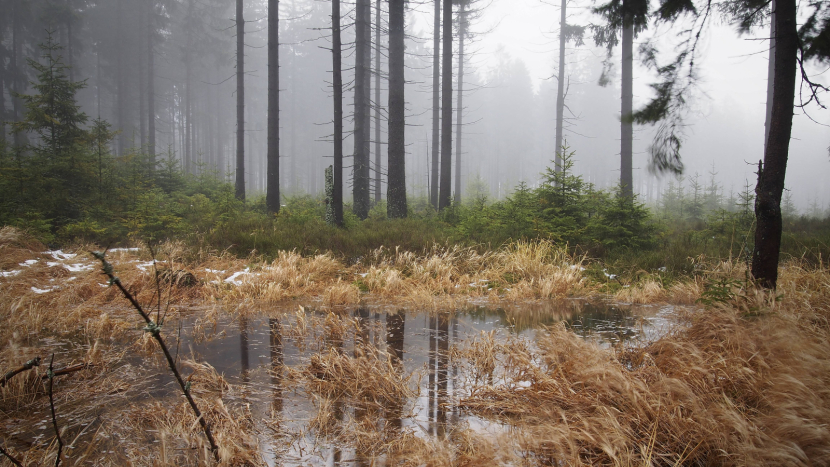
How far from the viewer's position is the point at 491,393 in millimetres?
3480

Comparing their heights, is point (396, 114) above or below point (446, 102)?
below

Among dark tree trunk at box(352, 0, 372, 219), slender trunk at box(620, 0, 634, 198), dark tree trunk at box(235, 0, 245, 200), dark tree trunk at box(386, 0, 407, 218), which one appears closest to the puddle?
dark tree trunk at box(386, 0, 407, 218)

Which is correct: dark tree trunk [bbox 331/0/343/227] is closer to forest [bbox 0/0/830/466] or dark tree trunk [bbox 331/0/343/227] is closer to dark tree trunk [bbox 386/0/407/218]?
forest [bbox 0/0/830/466]

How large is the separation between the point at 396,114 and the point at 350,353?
32.3 feet

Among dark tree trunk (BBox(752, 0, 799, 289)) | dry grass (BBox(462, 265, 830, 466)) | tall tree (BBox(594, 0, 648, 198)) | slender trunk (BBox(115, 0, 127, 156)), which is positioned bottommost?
dry grass (BBox(462, 265, 830, 466))

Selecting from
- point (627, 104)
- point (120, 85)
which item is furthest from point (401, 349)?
point (120, 85)

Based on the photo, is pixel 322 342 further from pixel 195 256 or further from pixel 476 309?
pixel 195 256

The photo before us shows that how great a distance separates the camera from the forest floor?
249 cm

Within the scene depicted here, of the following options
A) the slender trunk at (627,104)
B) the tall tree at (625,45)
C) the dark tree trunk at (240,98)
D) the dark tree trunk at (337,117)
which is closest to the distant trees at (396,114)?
the dark tree trunk at (337,117)

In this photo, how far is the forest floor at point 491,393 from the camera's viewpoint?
2492mm

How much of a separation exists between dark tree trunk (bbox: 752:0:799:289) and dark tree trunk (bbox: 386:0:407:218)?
950 cm

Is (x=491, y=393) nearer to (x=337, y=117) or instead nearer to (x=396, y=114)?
(x=337, y=117)

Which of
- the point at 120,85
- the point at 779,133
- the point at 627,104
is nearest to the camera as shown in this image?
the point at 779,133

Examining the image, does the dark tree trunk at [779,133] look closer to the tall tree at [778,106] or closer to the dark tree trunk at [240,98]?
the tall tree at [778,106]
